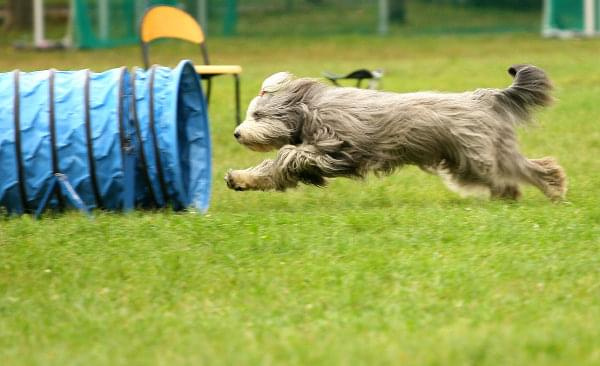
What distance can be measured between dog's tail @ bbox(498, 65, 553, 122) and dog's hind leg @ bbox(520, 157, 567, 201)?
356mm

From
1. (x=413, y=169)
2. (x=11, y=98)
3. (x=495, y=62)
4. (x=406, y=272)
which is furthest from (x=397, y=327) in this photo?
(x=495, y=62)

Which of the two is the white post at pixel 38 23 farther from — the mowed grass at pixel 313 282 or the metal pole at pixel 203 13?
the mowed grass at pixel 313 282

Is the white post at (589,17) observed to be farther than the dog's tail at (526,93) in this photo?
Yes

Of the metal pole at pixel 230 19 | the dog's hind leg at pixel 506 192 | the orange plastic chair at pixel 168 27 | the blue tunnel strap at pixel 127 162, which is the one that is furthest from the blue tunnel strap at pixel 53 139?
the metal pole at pixel 230 19

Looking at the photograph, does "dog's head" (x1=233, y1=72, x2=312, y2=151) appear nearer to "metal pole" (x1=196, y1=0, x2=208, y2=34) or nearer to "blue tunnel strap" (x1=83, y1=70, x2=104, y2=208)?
"blue tunnel strap" (x1=83, y1=70, x2=104, y2=208)

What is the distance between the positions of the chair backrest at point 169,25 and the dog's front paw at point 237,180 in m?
4.22

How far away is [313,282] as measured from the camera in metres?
5.66

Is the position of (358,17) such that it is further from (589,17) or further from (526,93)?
(526,93)

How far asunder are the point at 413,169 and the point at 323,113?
2694 mm

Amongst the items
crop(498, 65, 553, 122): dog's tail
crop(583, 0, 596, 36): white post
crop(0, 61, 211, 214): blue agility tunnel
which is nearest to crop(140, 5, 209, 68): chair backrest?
crop(0, 61, 211, 214): blue agility tunnel

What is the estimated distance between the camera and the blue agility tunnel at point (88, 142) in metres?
7.16

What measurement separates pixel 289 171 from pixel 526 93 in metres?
1.69

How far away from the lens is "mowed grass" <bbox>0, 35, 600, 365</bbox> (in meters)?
4.62

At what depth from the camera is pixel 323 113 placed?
24.4 feet
